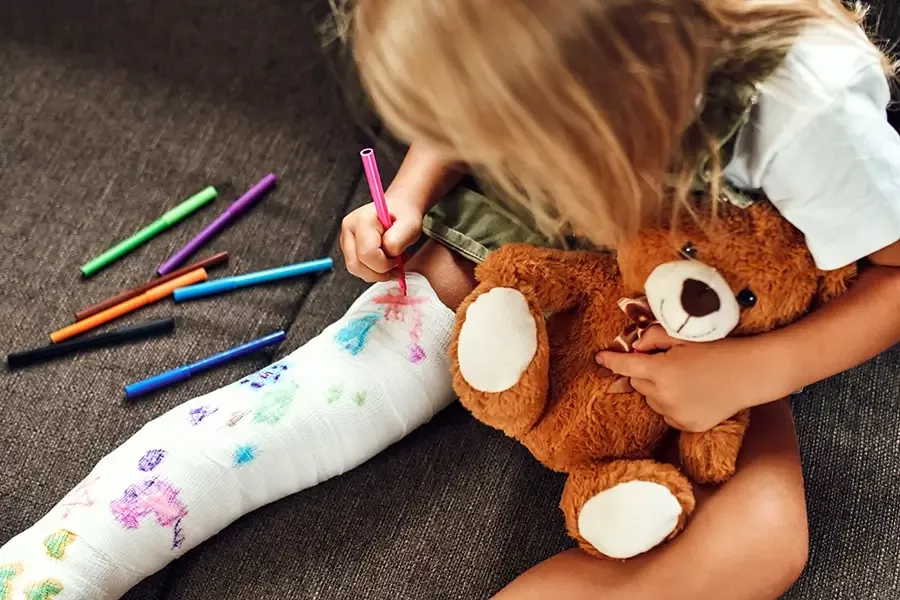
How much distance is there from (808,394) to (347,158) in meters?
0.51

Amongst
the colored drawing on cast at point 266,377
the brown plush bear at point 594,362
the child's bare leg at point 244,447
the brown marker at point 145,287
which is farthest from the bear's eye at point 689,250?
the brown marker at point 145,287

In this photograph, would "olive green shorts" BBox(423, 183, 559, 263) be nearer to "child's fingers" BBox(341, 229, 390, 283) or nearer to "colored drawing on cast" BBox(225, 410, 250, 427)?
"child's fingers" BBox(341, 229, 390, 283)

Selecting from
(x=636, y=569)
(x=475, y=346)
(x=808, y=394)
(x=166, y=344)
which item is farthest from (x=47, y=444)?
(x=808, y=394)

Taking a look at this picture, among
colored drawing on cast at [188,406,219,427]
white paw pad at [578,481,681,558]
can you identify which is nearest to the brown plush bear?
white paw pad at [578,481,681,558]

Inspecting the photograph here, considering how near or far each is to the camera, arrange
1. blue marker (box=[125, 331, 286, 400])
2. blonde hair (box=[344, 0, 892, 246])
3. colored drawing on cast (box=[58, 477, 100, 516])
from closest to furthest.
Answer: blonde hair (box=[344, 0, 892, 246])
colored drawing on cast (box=[58, 477, 100, 516])
blue marker (box=[125, 331, 286, 400])

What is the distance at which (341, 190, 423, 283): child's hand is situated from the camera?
0.77 meters

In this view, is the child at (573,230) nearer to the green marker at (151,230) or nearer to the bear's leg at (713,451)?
the bear's leg at (713,451)

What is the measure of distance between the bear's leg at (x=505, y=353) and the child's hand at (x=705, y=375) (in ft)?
0.22

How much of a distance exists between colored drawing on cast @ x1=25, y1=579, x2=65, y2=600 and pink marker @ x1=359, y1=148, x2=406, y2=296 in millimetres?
358

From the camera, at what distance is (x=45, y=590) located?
67 cm

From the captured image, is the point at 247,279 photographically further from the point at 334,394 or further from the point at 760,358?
the point at 760,358

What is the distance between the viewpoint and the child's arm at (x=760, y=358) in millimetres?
632

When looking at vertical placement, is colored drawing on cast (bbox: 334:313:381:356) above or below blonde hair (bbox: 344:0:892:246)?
below

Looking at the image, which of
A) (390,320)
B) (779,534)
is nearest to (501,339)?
(390,320)
